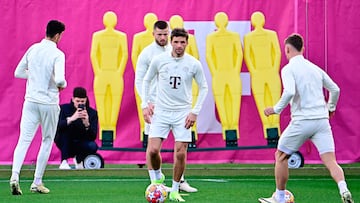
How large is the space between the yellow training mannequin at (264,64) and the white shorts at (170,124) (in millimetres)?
3932

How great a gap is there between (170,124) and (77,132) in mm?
3862

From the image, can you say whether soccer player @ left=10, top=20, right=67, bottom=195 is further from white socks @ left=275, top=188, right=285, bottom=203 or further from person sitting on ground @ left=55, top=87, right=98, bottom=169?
white socks @ left=275, top=188, right=285, bottom=203

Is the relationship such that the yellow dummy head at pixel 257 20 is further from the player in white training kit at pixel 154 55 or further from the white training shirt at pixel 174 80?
the white training shirt at pixel 174 80

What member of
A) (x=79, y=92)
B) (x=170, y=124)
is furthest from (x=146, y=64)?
(x=79, y=92)

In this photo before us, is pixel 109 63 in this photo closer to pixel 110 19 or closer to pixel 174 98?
pixel 110 19

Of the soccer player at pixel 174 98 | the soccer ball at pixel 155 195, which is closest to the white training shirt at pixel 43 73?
the soccer player at pixel 174 98

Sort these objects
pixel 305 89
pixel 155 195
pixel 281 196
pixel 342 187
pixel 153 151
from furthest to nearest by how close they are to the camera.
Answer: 1. pixel 153 151
2. pixel 155 195
3. pixel 281 196
4. pixel 305 89
5. pixel 342 187

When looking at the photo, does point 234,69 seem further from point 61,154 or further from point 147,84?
point 147,84

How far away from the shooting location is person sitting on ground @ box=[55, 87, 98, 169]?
592 inches

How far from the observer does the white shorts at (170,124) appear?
11539 mm

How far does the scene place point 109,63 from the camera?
50.5ft

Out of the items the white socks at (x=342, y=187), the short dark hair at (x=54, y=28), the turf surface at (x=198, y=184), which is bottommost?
the turf surface at (x=198, y=184)

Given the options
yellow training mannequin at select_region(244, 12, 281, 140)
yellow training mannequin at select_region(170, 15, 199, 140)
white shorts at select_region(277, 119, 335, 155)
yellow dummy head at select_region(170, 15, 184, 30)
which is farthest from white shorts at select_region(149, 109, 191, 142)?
yellow training mannequin at select_region(244, 12, 281, 140)

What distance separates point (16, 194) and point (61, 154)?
10.8ft
